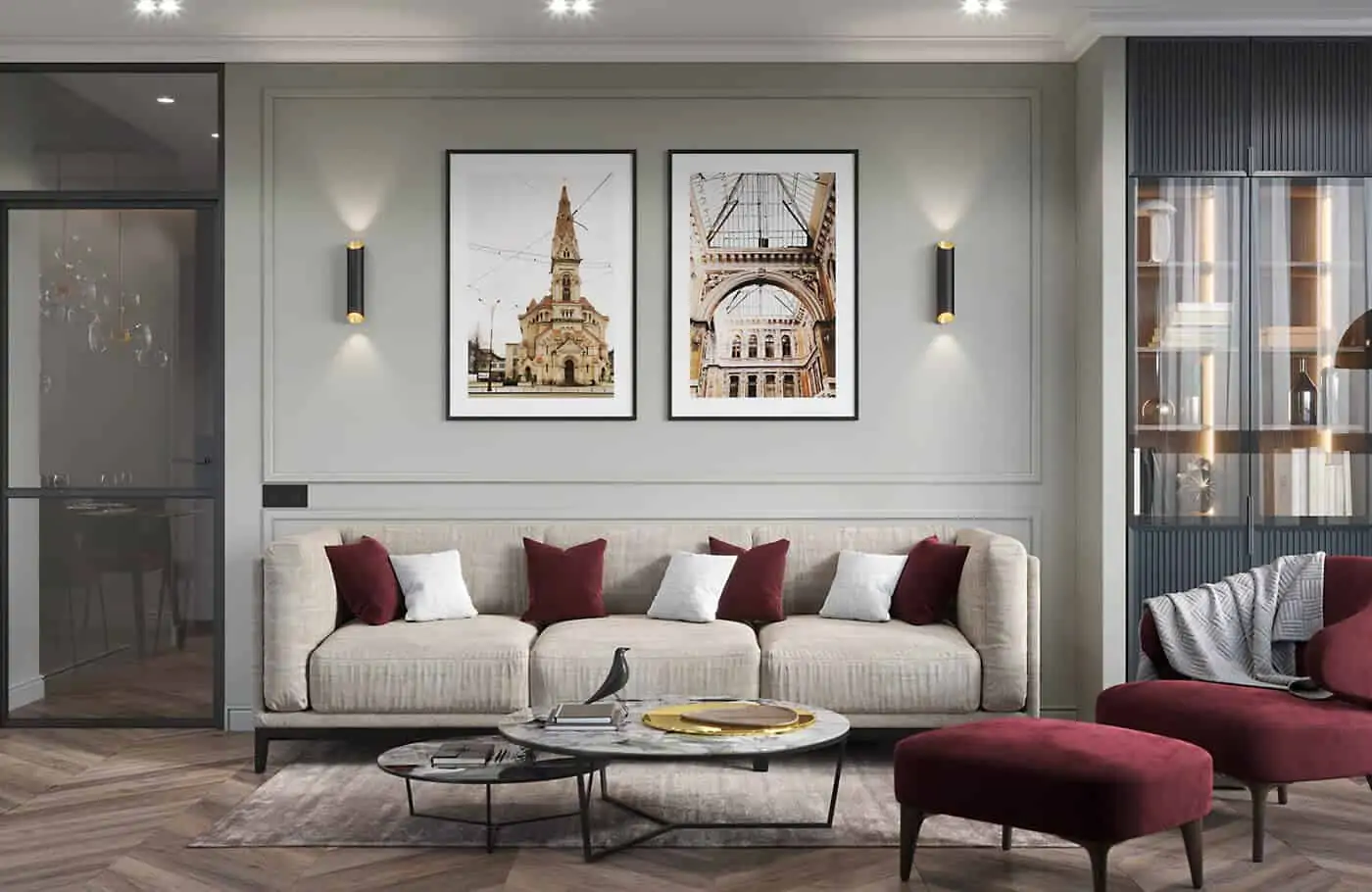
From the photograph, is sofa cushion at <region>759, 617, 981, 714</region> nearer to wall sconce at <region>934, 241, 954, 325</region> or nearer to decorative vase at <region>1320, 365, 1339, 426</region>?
wall sconce at <region>934, 241, 954, 325</region>

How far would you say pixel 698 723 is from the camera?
3658 mm

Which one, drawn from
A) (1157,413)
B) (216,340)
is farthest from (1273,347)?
(216,340)

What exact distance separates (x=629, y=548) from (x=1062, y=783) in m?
2.37

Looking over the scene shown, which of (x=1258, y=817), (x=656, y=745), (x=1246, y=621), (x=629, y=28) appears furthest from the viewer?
(x=629, y=28)

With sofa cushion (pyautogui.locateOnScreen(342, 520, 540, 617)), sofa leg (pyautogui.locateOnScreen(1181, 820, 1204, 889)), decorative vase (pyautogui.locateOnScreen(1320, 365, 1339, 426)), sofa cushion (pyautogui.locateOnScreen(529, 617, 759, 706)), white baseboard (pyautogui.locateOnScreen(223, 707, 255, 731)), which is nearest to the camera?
sofa leg (pyautogui.locateOnScreen(1181, 820, 1204, 889))

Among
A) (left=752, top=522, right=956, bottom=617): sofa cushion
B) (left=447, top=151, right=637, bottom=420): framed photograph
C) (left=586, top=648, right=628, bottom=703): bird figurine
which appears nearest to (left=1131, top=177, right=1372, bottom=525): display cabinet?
(left=752, top=522, right=956, bottom=617): sofa cushion

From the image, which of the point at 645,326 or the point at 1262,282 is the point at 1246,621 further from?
the point at 645,326

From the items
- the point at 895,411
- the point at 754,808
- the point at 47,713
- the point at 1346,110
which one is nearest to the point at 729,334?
the point at 895,411

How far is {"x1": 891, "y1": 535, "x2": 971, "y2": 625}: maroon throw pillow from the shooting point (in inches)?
192

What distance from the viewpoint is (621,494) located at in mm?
5340

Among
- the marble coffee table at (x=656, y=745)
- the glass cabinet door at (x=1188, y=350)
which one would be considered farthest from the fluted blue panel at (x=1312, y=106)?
the marble coffee table at (x=656, y=745)

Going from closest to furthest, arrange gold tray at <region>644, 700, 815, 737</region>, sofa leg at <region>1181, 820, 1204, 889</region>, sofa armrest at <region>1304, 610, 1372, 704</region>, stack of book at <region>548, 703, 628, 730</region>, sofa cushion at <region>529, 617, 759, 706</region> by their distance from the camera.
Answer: sofa leg at <region>1181, 820, 1204, 889</region> → gold tray at <region>644, 700, 815, 737</region> → stack of book at <region>548, 703, 628, 730</region> → sofa armrest at <region>1304, 610, 1372, 704</region> → sofa cushion at <region>529, 617, 759, 706</region>

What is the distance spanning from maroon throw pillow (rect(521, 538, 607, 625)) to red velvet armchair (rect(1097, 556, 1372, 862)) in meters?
1.96

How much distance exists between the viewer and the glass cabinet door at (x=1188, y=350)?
16.2ft
